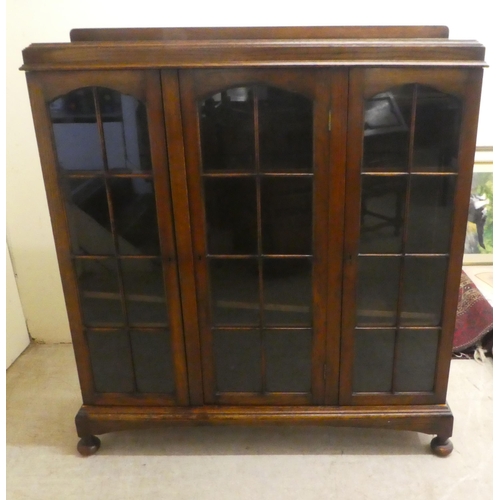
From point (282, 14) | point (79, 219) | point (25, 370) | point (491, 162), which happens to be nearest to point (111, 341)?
point (79, 219)

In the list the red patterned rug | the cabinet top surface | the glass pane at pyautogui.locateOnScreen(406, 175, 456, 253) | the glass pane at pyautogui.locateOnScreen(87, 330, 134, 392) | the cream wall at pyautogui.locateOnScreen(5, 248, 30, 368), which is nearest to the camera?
the cabinet top surface

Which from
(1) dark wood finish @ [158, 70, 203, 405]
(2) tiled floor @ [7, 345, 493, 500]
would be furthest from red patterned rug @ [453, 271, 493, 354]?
(1) dark wood finish @ [158, 70, 203, 405]

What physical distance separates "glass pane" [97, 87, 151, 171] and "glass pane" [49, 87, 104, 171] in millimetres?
30

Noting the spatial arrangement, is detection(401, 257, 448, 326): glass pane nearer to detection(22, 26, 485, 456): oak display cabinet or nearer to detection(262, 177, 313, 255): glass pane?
detection(22, 26, 485, 456): oak display cabinet

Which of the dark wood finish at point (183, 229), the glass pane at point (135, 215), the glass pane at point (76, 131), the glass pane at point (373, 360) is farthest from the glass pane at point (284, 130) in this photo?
the glass pane at point (373, 360)

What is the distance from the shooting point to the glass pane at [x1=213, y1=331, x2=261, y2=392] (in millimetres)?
1501

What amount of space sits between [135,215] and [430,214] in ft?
2.74

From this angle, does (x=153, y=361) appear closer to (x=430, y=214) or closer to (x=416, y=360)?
(x=416, y=360)

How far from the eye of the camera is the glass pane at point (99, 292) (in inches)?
56.9

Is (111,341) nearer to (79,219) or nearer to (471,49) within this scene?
(79,219)

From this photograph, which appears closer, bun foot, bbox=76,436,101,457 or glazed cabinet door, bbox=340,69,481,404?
glazed cabinet door, bbox=340,69,481,404

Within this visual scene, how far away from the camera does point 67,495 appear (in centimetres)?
147

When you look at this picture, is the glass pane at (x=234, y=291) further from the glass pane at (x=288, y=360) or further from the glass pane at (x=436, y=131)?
the glass pane at (x=436, y=131)

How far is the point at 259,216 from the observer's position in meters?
1.36
